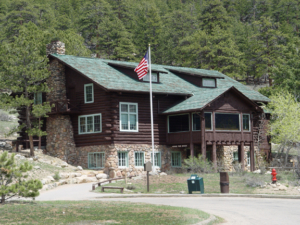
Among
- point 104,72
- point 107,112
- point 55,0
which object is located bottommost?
point 107,112

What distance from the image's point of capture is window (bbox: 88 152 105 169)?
115 feet

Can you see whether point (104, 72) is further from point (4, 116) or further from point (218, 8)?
point (218, 8)

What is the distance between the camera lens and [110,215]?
14.4m


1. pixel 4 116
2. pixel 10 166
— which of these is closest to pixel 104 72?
pixel 10 166

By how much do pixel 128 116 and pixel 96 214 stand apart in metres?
21.0

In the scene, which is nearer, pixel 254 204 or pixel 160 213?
pixel 160 213

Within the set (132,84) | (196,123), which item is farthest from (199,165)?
(132,84)

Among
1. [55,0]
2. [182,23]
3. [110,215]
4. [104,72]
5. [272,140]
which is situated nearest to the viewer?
[110,215]

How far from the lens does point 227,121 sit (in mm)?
36406

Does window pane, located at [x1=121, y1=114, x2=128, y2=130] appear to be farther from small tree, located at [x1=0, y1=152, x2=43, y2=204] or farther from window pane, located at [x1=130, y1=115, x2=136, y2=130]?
small tree, located at [x1=0, y1=152, x2=43, y2=204]

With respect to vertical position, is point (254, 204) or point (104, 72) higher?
point (104, 72)

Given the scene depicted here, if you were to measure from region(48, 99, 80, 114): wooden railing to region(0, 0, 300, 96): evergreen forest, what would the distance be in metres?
17.0

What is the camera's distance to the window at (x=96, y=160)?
34.9m

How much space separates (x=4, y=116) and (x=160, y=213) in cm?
4856
